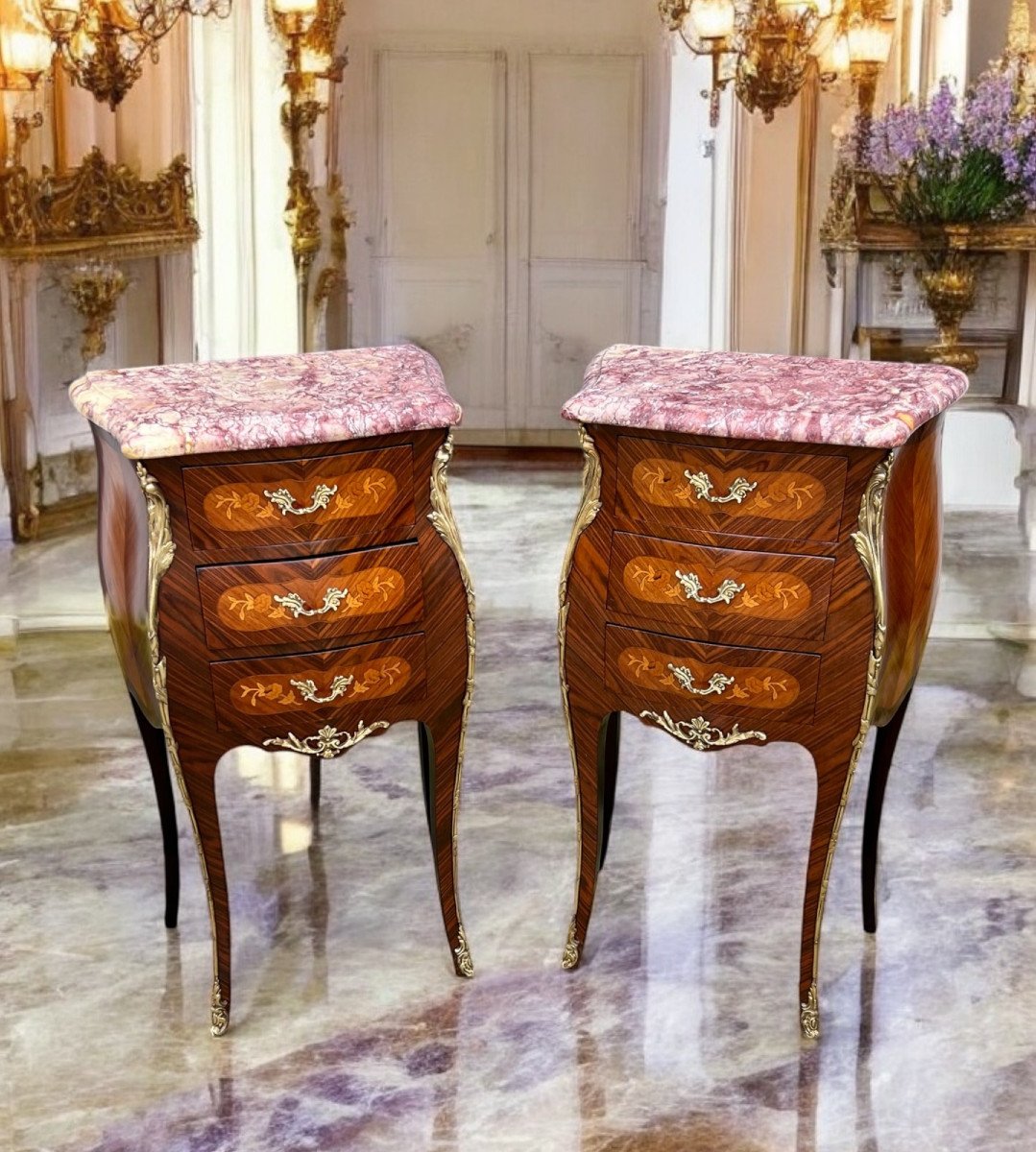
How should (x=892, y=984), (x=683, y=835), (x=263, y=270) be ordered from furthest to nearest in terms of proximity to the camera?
1. (x=263, y=270)
2. (x=683, y=835)
3. (x=892, y=984)

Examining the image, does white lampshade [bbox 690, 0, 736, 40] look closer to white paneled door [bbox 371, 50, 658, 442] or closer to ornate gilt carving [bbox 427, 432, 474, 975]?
white paneled door [bbox 371, 50, 658, 442]

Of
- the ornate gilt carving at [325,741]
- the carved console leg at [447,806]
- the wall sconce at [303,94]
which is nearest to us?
the ornate gilt carving at [325,741]

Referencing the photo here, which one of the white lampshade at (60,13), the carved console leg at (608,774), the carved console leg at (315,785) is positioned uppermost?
the white lampshade at (60,13)

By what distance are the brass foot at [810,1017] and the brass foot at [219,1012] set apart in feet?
3.08

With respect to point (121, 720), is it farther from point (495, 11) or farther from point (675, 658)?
point (495, 11)

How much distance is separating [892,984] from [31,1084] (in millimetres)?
1431

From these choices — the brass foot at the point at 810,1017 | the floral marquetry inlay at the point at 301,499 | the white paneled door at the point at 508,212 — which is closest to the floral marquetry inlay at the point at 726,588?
the floral marquetry inlay at the point at 301,499

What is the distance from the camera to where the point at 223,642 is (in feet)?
8.59

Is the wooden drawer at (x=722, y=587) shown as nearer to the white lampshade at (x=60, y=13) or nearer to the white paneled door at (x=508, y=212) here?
the white lampshade at (x=60, y=13)

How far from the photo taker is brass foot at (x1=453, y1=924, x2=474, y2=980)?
2955 mm

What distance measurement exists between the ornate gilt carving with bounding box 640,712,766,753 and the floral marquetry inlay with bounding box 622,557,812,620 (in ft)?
0.66

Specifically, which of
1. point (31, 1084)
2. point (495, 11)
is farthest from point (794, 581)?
point (495, 11)

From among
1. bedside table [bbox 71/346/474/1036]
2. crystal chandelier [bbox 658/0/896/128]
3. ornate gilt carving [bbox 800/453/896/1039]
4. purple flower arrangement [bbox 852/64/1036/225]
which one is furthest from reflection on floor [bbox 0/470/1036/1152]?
crystal chandelier [bbox 658/0/896/128]

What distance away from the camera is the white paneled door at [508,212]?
19.7 feet
